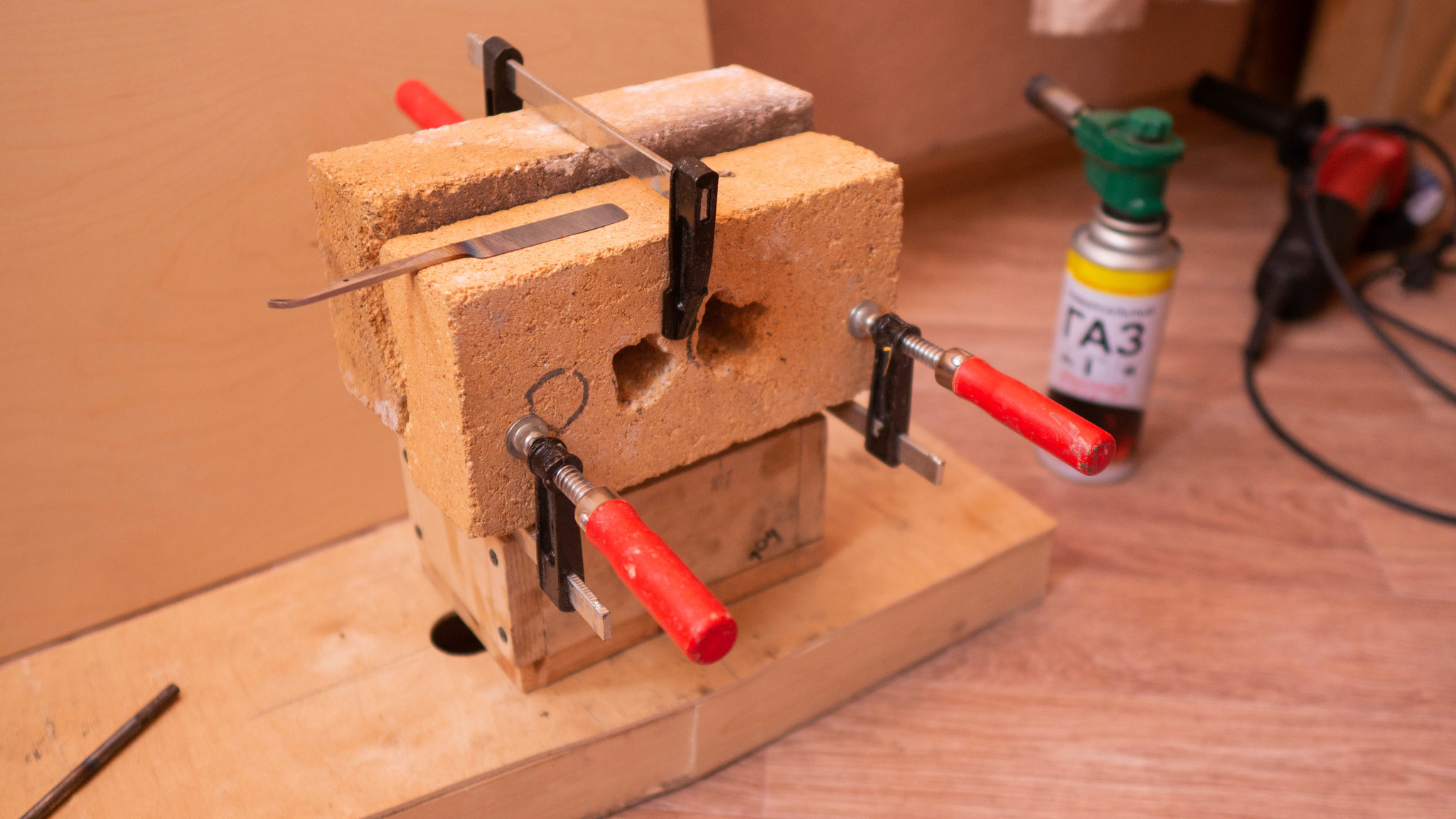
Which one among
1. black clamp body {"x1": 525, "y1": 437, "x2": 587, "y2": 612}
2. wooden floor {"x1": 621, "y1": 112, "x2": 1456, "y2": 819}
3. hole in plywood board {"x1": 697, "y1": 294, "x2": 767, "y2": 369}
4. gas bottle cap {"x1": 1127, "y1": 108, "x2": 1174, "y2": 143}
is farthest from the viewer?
gas bottle cap {"x1": 1127, "y1": 108, "x2": 1174, "y2": 143}

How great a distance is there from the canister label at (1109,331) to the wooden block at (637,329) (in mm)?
365

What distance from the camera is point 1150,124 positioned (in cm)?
102

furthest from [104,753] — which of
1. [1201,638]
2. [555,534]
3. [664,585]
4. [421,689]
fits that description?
[1201,638]

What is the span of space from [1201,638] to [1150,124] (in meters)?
0.46

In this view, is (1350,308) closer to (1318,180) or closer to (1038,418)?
(1318,180)

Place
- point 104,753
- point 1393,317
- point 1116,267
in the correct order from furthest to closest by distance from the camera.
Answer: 1. point 1393,317
2. point 1116,267
3. point 104,753

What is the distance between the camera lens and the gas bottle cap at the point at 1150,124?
3.35 feet

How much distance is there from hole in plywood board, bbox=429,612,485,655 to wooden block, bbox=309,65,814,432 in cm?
23

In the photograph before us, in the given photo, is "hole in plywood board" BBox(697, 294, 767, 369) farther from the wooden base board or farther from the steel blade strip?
the wooden base board

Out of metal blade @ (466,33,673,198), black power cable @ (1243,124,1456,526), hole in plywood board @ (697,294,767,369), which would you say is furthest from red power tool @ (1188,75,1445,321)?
metal blade @ (466,33,673,198)

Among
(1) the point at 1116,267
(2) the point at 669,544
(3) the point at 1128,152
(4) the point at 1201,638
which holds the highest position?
(3) the point at 1128,152

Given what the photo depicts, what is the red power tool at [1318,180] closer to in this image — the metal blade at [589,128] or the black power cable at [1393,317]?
the black power cable at [1393,317]

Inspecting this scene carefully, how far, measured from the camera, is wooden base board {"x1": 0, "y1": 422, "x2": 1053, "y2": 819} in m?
0.78

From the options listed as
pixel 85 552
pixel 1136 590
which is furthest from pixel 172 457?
pixel 1136 590
